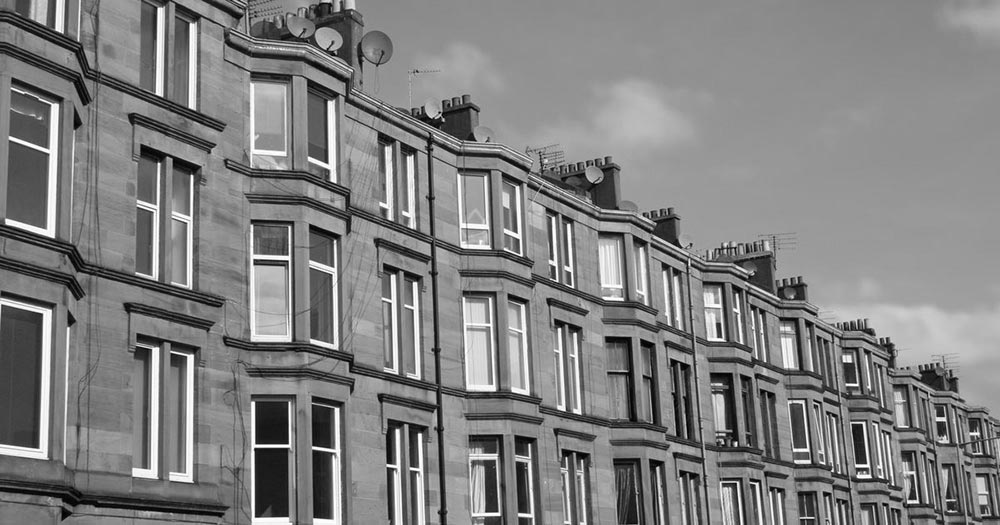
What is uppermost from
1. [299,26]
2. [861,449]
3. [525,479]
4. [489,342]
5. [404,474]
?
[299,26]

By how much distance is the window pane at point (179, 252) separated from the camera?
92.3ft

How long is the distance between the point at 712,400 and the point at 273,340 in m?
24.0

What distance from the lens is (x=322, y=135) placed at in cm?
3278

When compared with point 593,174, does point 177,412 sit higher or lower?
lower

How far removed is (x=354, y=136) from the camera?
1348 inches

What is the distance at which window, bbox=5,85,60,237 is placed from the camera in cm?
2359

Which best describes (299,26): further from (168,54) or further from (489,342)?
(489,342)

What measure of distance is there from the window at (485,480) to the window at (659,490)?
869 centimetres

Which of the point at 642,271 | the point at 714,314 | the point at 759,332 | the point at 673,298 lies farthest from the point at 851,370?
the point at 642,271

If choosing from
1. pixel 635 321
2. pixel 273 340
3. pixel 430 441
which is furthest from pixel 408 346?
pixel 635 321

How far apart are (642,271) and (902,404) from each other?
32.6 m

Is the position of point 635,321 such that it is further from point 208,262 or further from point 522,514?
point 208,262

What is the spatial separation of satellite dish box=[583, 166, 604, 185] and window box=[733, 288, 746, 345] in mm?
9131

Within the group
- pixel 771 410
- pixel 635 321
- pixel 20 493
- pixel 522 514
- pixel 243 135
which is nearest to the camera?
pixel 20 493
